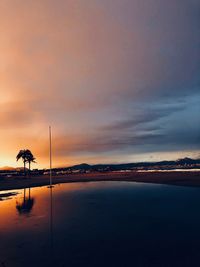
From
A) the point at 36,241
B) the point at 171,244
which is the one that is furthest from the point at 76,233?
the point at 171,244

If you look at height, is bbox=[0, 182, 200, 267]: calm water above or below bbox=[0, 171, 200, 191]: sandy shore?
below

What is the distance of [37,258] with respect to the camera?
12.2 meters

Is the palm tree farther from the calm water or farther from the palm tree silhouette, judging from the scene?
the calm water

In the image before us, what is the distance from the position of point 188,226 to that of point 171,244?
13.5 feet

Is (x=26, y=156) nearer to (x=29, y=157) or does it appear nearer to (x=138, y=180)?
(x=29, y=157)

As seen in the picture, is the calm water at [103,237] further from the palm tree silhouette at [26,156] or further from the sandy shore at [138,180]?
the palm tree silhouette at [26,156]

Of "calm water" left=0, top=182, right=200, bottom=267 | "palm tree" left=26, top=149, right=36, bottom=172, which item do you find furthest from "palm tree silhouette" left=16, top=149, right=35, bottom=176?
"calm water" left=0, top=182, right=200, bottom=267

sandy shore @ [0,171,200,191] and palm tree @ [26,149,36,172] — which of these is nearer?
sandy shore @ [0,171,200,191]

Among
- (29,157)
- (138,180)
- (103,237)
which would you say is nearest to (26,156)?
(29,157)

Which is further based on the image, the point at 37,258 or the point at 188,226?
the point at 188,226

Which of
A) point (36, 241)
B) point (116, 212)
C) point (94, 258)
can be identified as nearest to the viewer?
point (94, 258)

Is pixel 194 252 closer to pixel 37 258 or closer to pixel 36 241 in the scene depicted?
pixel 37 258

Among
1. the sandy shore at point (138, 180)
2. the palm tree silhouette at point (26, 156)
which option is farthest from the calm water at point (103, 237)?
the palm tree silhouette at point (26, 156)

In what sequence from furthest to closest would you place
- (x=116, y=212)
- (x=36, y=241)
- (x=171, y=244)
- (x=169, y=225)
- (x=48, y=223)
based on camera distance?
(x=116, y=212), (x=48, y=223), (x=169, y=225), (x=36, y=241), (x=171, y=244)
